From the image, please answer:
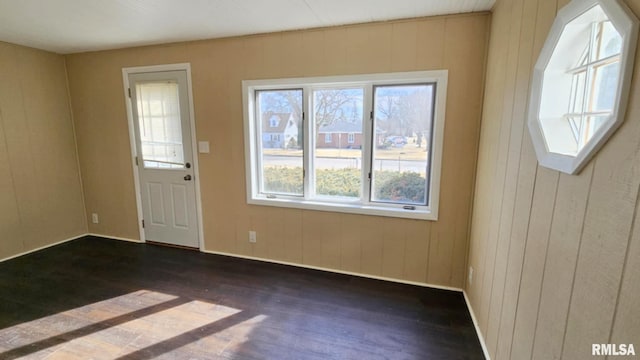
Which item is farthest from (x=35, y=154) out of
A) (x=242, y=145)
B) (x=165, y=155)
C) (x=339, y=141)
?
(x=339, y=141)

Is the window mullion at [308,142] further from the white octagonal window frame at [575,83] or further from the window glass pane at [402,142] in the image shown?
the white octagonal window frame at [575,83]

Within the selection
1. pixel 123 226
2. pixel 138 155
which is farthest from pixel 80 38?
pixel 123 226

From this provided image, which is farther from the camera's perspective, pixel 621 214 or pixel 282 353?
pixel 282 353

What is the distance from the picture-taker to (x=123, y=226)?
3701mm

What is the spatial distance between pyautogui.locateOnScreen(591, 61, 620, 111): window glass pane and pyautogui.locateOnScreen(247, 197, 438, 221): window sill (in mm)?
1612

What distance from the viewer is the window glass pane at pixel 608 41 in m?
0.94

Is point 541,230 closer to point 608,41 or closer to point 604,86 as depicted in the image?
point 604,86

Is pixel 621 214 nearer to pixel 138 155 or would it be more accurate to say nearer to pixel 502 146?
pixel 502 146

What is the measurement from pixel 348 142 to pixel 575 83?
1.74 metres

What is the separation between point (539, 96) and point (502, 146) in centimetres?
53

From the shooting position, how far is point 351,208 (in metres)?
2.73

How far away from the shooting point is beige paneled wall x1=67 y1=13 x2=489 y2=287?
2.33m

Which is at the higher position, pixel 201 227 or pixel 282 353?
pixel 201 227

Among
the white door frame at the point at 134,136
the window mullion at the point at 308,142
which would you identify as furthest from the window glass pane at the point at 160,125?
the window mullion at the point at 308,142
